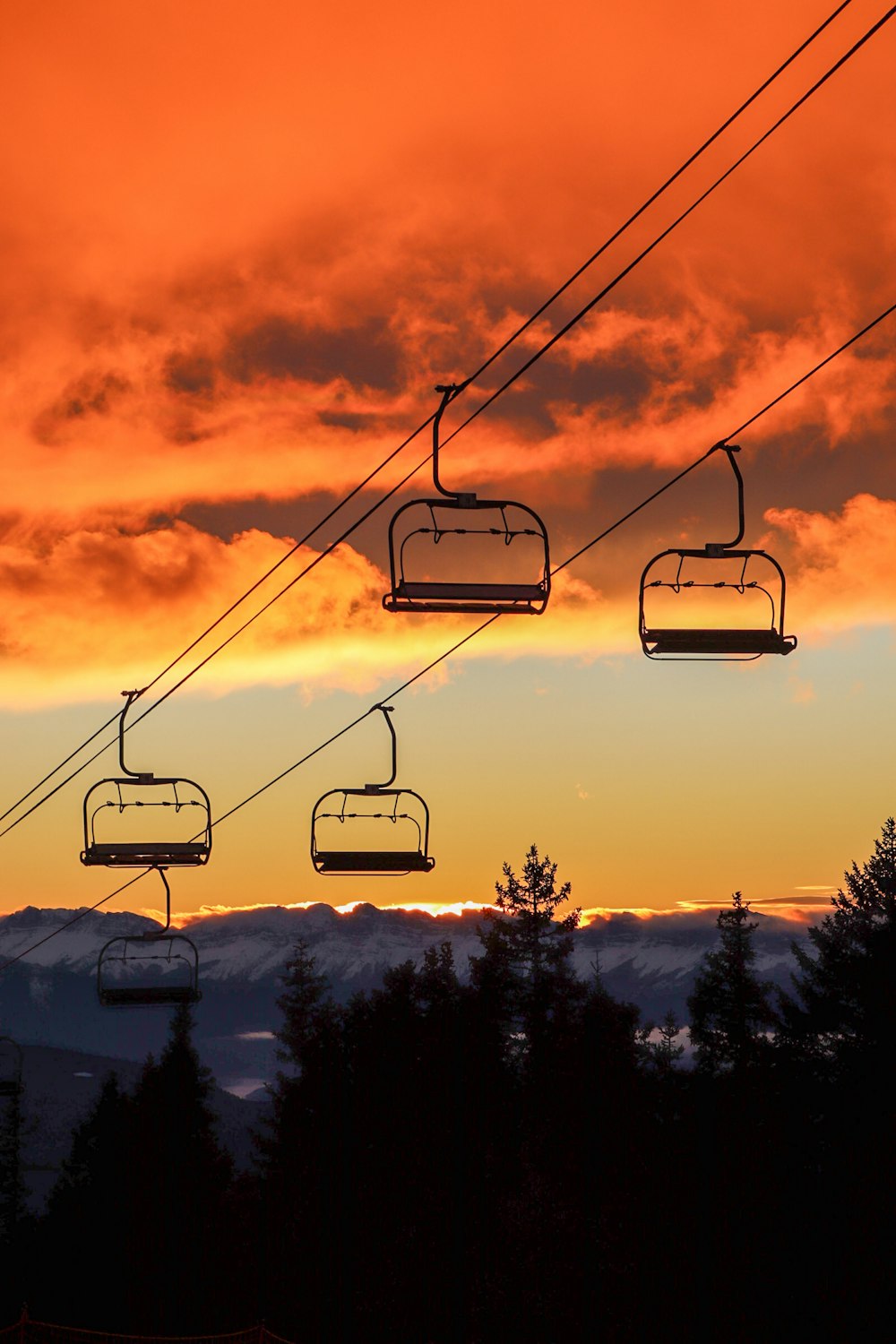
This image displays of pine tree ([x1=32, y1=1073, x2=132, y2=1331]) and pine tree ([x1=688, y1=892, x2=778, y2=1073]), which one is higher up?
pine tree ([x1=688, y1=892, x2=778, y2=1073])

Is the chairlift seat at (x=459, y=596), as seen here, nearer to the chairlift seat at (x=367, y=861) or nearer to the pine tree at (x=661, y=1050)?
the chairlift seat at (x=367, y=861)

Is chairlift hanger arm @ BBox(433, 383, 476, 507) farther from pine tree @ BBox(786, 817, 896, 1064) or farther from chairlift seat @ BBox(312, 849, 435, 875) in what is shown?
pine tree @ BBox(786, 817, 896, 1064)

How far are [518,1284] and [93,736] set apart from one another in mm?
56764

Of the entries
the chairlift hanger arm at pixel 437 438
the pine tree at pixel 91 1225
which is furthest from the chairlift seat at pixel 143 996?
the pine tree at pixel 91 1225

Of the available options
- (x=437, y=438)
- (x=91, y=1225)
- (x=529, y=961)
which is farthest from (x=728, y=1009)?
(x=437, y=438)

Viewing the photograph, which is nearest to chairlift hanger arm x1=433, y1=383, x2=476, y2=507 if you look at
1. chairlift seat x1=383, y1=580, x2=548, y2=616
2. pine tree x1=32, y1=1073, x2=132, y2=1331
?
chairlift seat x1=383, y1=580, x2=548, y2=616

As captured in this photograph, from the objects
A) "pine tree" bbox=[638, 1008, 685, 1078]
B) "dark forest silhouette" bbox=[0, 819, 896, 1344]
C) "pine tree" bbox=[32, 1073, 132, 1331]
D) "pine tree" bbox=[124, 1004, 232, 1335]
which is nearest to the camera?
"dark forest silhouette" bbox=[0, 819, 896, 1344]

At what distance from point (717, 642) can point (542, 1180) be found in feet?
218

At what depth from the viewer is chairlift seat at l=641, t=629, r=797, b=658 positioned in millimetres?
11680

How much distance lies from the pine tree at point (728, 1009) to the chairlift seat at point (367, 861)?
7347 cm

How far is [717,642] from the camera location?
11766mm

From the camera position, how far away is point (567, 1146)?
77.8 meters

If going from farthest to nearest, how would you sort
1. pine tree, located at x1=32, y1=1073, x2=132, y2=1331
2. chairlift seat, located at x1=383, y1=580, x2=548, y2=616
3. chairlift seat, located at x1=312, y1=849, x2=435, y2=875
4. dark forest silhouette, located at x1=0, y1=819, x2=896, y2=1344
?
pine tree, located at x1=32, y1=1073, x2=132, y2=1331 → dark forest silhouette, located at x1=0, y1=819, x2=896, y2=1344 → chairlift seat, located at x1=312, y1=849, x2=435, y2=875 → chairlift seat, located at x1=383, y1=580, x2=548, y2=616

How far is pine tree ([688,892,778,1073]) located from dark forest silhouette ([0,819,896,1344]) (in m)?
0.20
